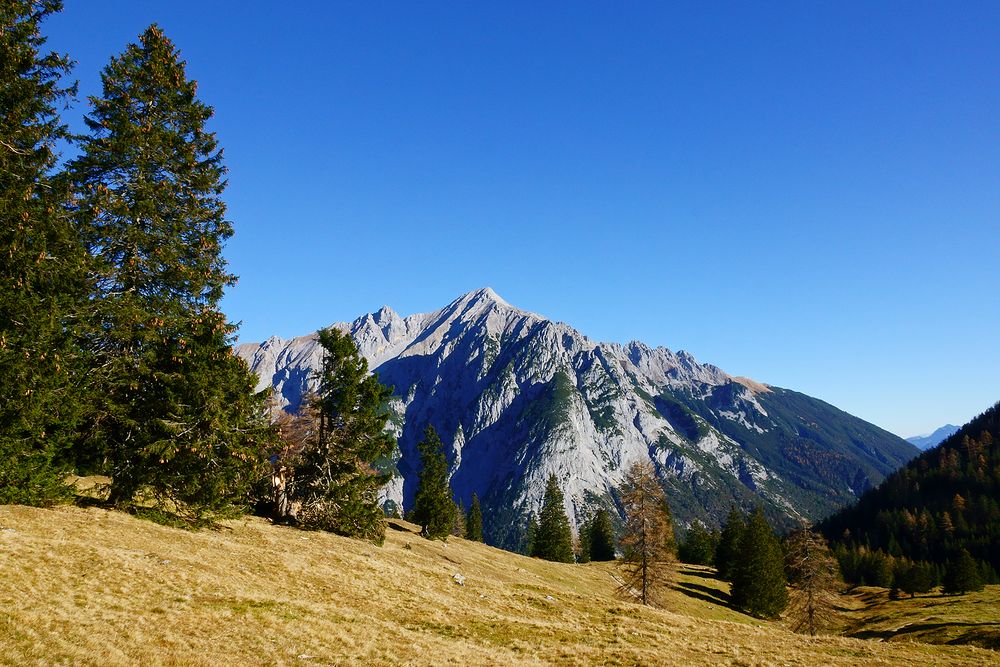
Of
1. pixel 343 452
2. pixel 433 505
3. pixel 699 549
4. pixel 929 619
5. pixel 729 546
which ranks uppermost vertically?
pixel 343 452

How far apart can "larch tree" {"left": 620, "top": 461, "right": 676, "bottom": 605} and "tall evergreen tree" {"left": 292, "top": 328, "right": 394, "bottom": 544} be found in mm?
24560

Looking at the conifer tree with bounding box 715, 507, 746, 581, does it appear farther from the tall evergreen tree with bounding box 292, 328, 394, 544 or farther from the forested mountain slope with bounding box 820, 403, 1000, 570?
the forested mountain slope with bounding box 820, 403, 1000, 570

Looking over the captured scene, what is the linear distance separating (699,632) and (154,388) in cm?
3142

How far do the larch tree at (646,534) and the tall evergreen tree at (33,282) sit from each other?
43.6 meters

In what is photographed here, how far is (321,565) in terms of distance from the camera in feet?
90.6

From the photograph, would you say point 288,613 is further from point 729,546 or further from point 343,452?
point 729,546

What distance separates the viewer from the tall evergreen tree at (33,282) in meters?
19.5

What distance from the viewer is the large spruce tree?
2436cm

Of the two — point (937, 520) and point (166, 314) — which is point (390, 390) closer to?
point (166, 314)

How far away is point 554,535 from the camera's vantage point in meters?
97.5

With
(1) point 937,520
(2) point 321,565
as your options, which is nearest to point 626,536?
(2) point 321,565

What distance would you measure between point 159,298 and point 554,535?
283 feet

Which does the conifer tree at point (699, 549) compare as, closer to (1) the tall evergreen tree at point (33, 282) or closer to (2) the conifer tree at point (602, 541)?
(2) the conifer tree at point (602, 541)

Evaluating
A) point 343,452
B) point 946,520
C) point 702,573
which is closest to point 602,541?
point 702,573
